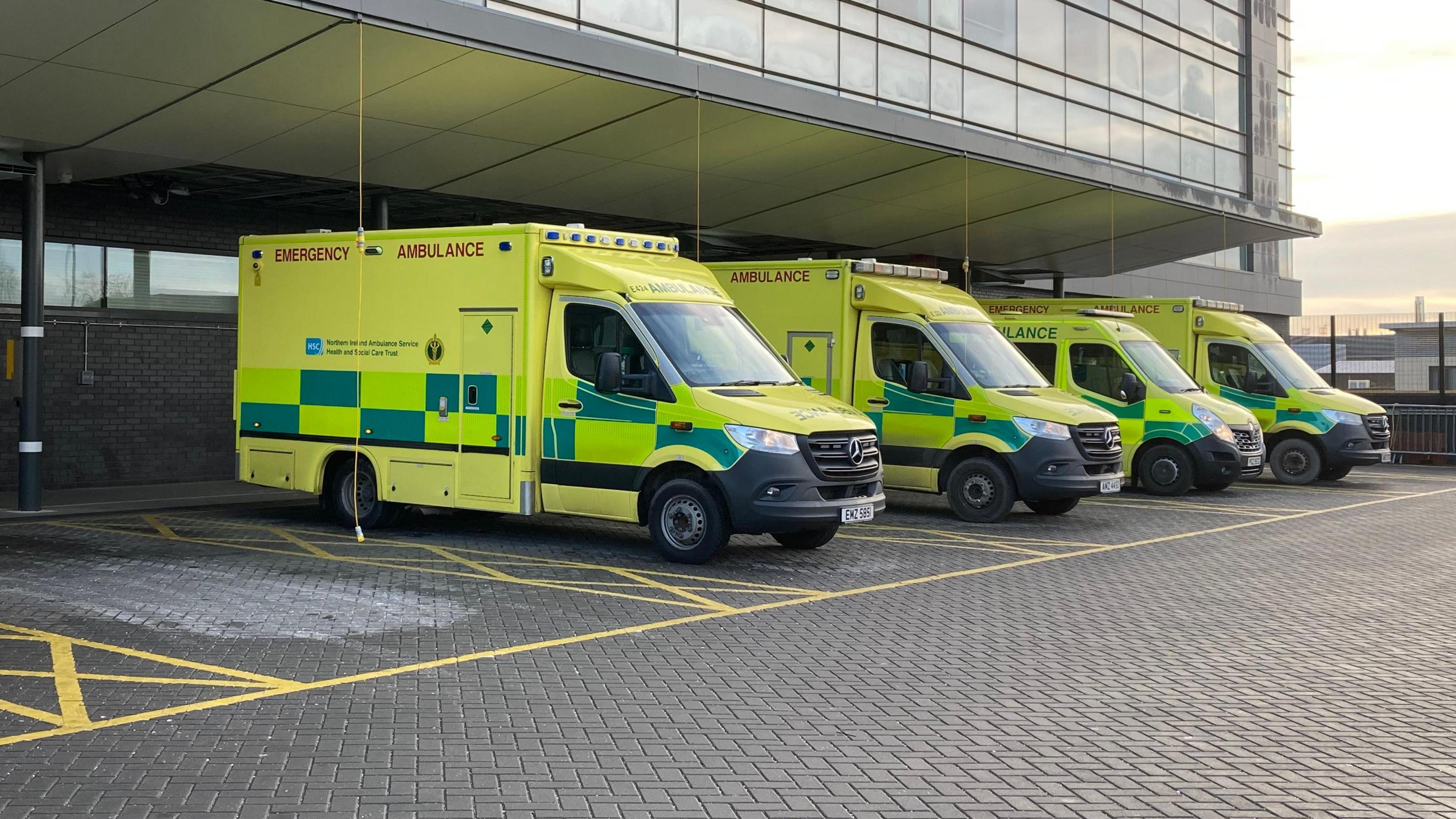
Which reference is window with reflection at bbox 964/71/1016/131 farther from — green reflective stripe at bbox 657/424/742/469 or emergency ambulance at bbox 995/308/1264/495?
green reflective stripe at bbox 657/424/742/469

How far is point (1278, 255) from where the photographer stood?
44188mm

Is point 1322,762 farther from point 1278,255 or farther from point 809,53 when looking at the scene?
point 1278,255

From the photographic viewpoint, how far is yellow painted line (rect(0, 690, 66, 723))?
21.9ft

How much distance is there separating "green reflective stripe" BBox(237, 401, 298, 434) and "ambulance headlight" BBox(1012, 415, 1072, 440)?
7.59 meters

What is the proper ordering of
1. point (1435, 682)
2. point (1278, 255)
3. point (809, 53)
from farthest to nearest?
point (1278, 255) < point (809, 53) < point (1435, 682)

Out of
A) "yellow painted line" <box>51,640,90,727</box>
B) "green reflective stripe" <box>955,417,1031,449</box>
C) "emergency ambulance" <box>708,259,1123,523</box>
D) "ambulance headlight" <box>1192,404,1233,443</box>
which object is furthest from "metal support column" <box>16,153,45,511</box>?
"ambulance headlight" <box>1192,404,1233,443</box>

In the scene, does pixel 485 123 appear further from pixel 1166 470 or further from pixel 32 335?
pixel 1166 470

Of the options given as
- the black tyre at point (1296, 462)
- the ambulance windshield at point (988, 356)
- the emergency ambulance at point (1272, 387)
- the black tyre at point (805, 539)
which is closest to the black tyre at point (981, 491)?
the ambulance windshield at point (988, 356)

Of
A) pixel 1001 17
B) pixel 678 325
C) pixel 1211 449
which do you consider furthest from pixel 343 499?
pixel 1001 17

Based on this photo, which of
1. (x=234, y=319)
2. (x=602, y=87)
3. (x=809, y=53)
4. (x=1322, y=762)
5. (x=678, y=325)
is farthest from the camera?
(x=809, y=53)

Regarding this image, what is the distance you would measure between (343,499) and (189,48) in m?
4.56

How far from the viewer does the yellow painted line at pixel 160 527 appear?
1345cm

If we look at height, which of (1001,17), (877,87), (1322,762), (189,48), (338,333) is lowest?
(1322,762)

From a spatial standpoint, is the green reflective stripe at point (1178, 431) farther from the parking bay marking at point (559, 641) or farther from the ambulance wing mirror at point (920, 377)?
the ambulance wing mirror at point (920, 377)
